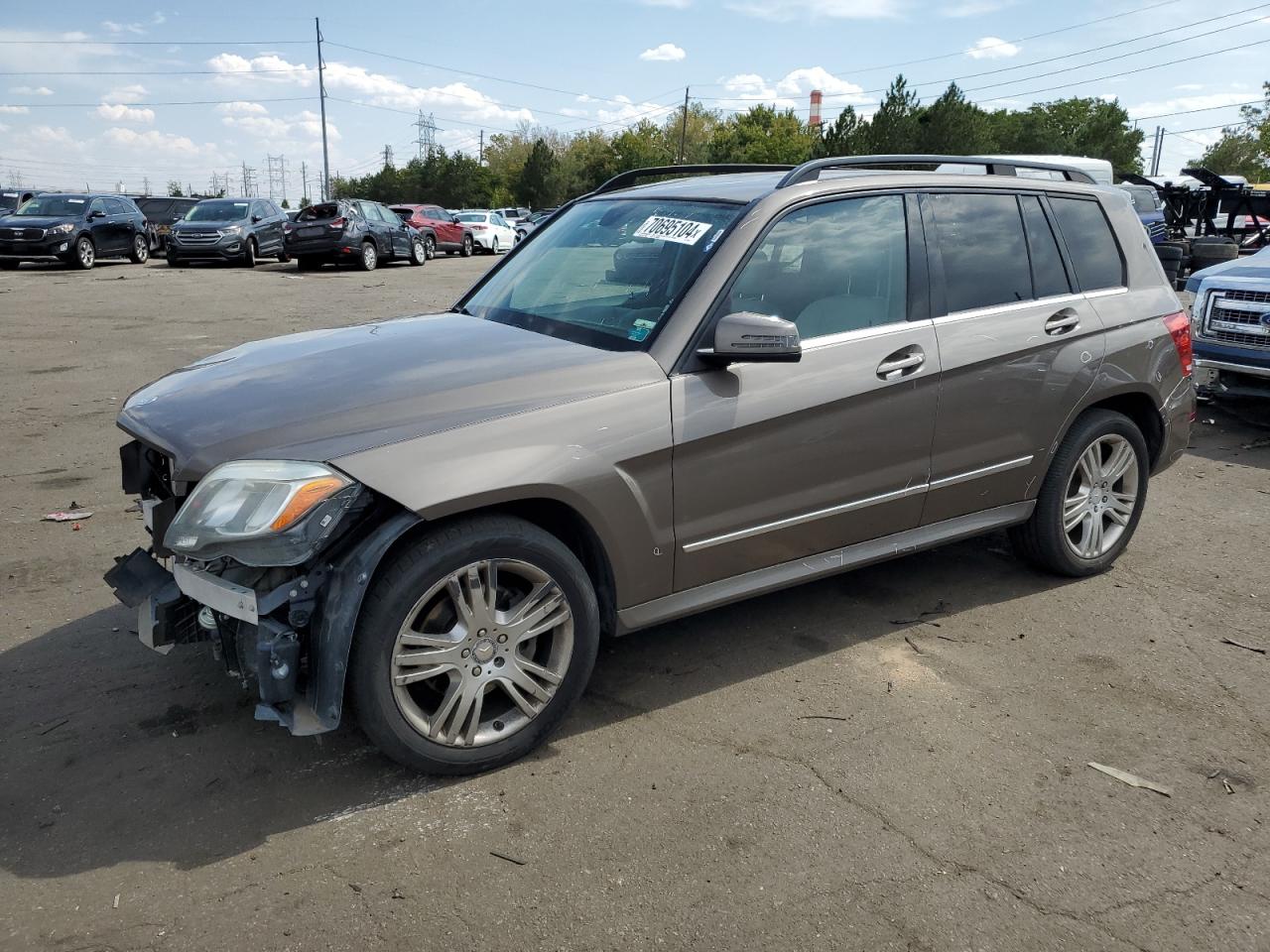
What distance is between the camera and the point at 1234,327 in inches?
323

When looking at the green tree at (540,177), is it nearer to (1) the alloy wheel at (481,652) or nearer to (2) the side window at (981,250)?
(2) the side window at (981,250)

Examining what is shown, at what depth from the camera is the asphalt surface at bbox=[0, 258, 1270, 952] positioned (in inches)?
104

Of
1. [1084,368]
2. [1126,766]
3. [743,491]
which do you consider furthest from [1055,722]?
[1084,368]

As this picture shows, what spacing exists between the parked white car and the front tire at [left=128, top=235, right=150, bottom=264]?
10.9 metres

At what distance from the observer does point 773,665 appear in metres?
4.08

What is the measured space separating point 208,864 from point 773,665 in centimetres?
214

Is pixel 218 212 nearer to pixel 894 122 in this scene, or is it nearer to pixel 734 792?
pixel 734 792

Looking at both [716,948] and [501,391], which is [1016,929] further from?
[501,391]

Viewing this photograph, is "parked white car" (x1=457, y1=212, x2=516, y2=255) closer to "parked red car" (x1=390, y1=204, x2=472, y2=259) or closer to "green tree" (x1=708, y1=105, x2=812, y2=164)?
"parked red car" (x1=390, y1=204, x2=472, y2=259)

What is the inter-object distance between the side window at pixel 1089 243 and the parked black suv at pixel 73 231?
74.7 feet

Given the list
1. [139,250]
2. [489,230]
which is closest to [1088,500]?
[139,250]

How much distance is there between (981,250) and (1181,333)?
1.34 metres

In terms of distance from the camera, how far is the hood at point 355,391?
10.1ft

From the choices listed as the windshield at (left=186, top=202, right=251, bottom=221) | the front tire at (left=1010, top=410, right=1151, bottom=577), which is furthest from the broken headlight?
the windshield at (left=186, top=202, right=251, bottom=221)
